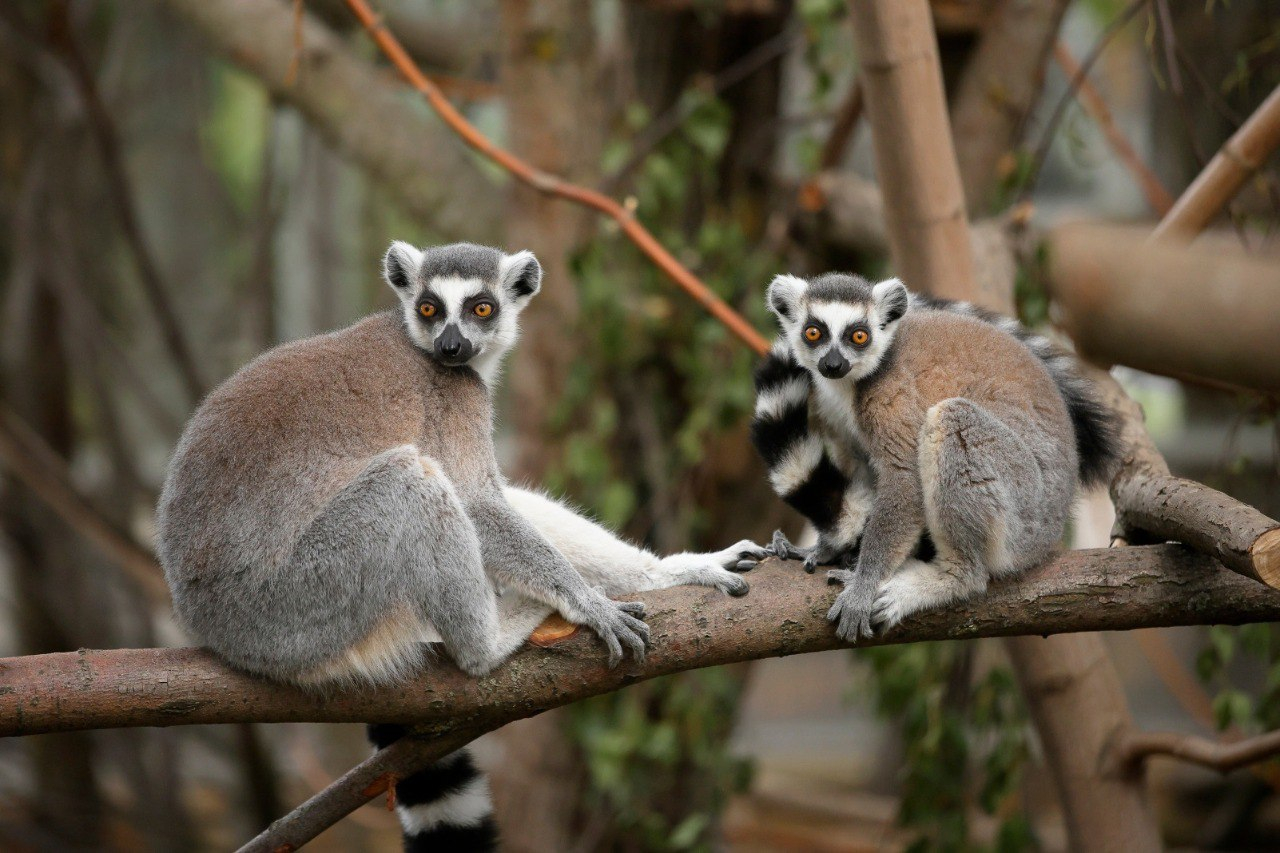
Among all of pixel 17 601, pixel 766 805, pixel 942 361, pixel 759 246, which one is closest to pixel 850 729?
pixel 766 805

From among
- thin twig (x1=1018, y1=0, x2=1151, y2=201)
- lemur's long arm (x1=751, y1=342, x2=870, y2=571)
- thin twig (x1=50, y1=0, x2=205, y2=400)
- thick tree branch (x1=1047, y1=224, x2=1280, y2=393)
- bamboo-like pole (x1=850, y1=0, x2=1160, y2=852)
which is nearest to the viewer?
thick tree branch (x1=1047, y1=224, x2=1280, y2=393)

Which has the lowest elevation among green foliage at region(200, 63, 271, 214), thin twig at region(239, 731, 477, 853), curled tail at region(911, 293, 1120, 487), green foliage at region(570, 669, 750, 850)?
green foliage at region(570, 669, 750, 850)

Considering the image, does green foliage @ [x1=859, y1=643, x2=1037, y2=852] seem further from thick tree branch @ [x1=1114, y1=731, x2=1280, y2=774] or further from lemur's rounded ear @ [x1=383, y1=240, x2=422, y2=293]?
lemur's rounded ear @ [x1=383, y1=240, x2=422, y2=293]

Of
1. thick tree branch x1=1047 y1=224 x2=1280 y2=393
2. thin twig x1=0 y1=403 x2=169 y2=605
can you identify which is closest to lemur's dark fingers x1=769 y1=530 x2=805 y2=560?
thick tree branch x1=1047 y1=224 x2=1280 y2=393

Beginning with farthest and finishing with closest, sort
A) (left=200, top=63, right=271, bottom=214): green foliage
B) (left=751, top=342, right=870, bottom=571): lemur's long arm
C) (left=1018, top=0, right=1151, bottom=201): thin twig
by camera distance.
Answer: (left=200, top=63, right=271, bottom=214): green foliage < (left=1018, top=0, right=1151, bottom=201): thin twig < (left=751, top=342, right=870, bottom=571): lemur's long arm

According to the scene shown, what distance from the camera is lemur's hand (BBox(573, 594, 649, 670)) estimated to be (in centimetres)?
260

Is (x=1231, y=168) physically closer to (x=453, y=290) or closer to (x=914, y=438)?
(x=914, y=438)

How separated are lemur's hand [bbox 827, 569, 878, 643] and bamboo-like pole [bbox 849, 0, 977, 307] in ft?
4.40

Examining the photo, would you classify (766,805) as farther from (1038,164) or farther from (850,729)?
(1038,164)

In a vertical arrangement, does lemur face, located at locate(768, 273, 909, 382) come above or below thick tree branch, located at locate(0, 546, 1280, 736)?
above

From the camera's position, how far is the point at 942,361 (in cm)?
296

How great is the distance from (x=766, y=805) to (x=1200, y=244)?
7334 millimetres

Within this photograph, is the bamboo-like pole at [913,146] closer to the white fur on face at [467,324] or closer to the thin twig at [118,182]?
the white fur on face at [467,324]

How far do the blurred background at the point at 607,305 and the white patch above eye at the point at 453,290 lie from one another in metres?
1.38
